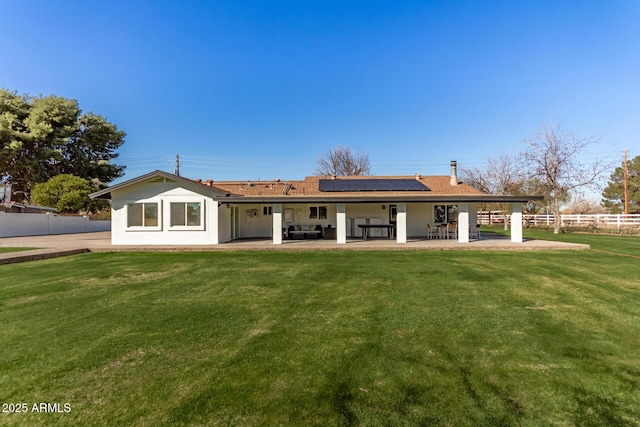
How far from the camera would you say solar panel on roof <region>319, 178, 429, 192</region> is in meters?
16.7

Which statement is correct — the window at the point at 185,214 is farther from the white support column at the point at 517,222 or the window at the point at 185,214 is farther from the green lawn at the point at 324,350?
the white support column at the point at 517,222

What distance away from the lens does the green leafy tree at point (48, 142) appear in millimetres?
26734

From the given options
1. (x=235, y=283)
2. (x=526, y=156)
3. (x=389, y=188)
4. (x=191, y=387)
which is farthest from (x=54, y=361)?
(x=526, y=156)

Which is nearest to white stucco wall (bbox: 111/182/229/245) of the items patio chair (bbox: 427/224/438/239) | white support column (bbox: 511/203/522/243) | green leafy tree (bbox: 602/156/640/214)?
patio chair (bbox: 427/224/438/239)

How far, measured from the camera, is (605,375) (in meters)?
2.96

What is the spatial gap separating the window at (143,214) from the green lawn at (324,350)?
708cm

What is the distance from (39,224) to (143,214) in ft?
50.0

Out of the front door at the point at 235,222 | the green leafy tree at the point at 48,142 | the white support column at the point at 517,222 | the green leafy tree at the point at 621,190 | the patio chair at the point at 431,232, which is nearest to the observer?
the white support column at the point at 517,222

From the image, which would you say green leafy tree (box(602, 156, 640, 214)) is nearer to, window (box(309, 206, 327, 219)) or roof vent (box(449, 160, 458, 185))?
roof vent (box(449, 160, 458, 185))

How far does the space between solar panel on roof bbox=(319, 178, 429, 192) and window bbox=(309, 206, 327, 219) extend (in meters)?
1.05

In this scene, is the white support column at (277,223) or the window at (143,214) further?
the window at (143,214)

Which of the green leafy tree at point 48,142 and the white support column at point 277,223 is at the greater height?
the green leafy tree at point 48,142

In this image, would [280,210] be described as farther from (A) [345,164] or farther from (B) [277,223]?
(A) [345,164]

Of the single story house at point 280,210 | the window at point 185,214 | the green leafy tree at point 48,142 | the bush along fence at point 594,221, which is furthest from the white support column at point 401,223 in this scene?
the green leafy tree at point 48,142
